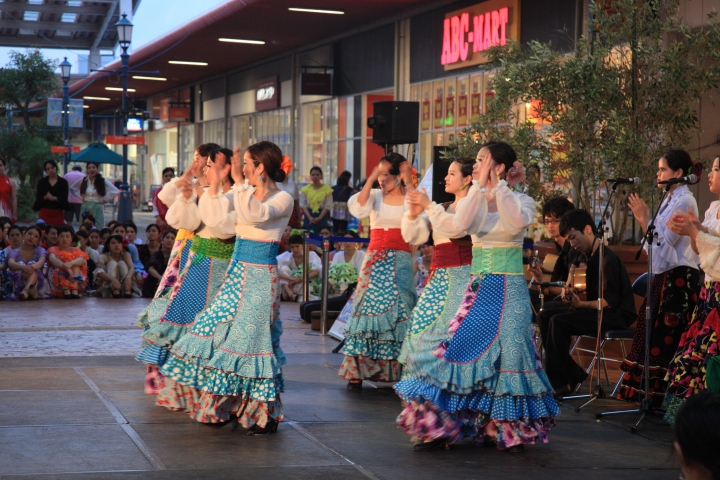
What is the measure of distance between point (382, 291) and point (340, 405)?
101 cm

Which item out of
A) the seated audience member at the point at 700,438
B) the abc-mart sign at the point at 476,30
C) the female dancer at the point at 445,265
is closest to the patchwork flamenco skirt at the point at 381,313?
the female dancer at the point at 445,265

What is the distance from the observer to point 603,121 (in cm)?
894

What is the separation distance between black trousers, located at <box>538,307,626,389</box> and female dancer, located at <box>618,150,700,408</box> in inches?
→ 13.6

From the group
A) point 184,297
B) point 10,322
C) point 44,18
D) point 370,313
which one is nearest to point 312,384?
point 370,313

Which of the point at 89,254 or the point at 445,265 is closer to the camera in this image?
the point at 445,265

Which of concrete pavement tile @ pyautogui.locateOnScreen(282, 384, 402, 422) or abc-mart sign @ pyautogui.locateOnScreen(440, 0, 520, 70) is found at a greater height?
abc-mart sign @ pyautogui.locateOnScreen(440, 0, 520, 70)

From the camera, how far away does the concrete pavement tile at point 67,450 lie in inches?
196

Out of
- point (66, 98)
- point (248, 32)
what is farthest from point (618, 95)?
point (66, 98)

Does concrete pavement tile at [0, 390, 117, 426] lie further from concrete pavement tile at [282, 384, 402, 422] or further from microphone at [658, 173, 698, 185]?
microphone at [658, 173, 698, 185]

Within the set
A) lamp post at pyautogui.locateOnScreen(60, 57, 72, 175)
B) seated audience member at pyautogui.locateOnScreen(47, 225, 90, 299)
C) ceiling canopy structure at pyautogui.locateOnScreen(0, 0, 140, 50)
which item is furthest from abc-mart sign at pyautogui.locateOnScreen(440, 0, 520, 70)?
ceiling canopy structure at pyautogui.locateOnScreen(0, 0, 140, 50)

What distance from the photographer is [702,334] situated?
585 cm

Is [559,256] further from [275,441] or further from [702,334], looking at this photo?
[275,441]

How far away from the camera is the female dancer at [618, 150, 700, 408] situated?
6496mm

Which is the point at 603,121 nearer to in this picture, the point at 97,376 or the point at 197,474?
the point at 97,376
